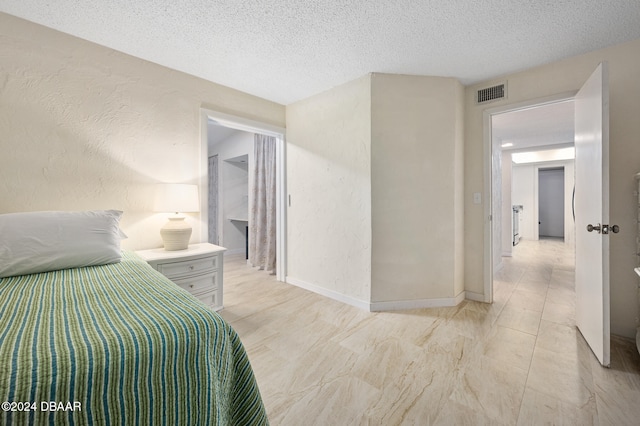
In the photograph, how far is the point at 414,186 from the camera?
8.58 ft

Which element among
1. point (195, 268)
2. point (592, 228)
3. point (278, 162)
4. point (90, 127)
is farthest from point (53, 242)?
point (592, 228)

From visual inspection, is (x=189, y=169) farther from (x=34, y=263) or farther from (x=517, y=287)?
(x=517, y=287)

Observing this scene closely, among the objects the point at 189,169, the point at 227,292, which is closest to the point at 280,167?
the point at 189,169

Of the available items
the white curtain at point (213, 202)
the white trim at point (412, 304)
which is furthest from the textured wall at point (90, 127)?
the white curtain at point (213, 202)

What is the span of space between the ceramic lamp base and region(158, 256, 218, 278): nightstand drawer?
0.21 meters

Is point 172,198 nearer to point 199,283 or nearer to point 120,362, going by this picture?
point 199,283

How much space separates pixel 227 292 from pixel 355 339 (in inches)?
69.2

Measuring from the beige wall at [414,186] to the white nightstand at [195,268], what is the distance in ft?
5.09

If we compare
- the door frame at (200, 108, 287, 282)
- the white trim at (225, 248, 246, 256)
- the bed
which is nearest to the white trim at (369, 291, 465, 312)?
the door frame at (200, 108, 287, 282)

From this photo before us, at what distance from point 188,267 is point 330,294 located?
4.98 feet

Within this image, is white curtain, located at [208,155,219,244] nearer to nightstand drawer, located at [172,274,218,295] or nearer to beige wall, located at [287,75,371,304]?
beige wall, located at [287,75,371,304]

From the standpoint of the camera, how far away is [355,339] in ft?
6.74

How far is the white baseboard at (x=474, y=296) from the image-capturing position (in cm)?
276

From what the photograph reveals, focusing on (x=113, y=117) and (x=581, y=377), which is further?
(x=113, y=117)
